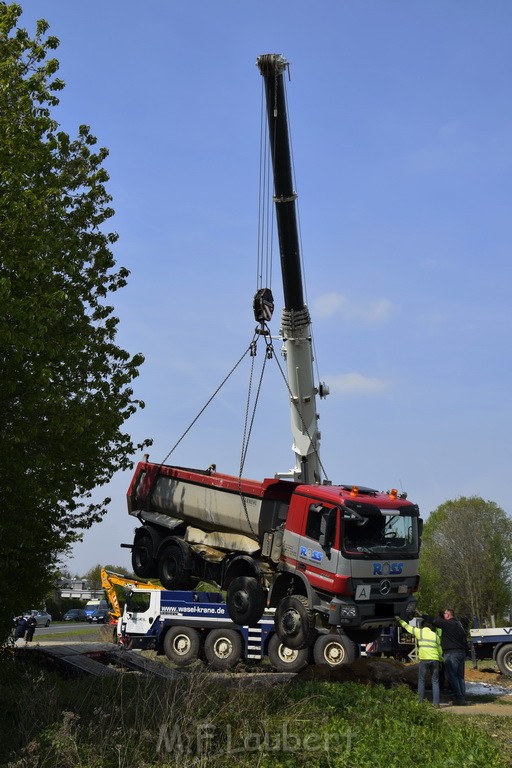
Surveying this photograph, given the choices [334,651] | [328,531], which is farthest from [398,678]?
[328,531]

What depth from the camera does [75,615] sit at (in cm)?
5684

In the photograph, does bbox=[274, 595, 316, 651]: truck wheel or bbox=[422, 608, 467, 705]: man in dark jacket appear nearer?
bbox=[274, 595, 316, 651]: truck wheel

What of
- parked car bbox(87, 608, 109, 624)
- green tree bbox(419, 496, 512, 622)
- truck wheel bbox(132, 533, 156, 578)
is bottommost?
parked car bbox(87, 608, 109, 624)

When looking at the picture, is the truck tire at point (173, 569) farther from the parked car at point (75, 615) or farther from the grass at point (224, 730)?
the parked car at point (75, 615)

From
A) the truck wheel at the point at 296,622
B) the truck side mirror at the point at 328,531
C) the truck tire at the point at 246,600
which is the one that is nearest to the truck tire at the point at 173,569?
the truck tire at the point at 246,600

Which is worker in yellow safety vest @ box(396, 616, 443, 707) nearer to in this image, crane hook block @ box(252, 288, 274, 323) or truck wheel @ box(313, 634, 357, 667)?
truck wheel @ box(313, 634, 357, 667)

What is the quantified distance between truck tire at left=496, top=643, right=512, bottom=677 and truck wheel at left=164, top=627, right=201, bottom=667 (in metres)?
7.62

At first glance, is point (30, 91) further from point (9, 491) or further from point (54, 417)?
point (9, 491)

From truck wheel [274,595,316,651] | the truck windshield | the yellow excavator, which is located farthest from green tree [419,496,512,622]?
truck wheel [274,595,316,651]

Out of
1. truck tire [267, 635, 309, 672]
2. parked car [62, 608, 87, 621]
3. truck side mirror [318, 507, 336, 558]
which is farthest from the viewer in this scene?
parked car [62, 608, 87, 621]

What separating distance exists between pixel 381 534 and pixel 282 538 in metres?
1.76

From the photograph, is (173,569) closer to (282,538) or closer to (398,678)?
(282,538)

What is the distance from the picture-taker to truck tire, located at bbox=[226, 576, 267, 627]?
42.7 ft

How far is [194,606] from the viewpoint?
65.4 ft
